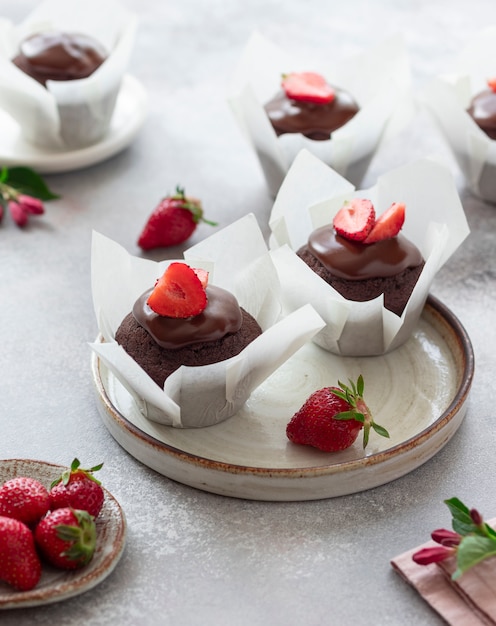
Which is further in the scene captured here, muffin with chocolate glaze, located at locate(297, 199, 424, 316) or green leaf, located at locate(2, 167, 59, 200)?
green leaf, located at locate(2, 167, 59, 200)

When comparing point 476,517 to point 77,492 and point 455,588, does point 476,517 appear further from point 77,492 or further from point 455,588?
point 77,492

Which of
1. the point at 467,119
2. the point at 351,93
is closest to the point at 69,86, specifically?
the point at 351,93

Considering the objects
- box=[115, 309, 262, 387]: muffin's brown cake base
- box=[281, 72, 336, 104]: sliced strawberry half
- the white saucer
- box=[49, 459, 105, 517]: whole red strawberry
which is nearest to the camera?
box=[49, 459, 105, 517]: whole red strawberry

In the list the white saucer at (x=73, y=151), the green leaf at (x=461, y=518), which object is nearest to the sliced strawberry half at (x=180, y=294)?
the green leaf at (x=461, y=518)

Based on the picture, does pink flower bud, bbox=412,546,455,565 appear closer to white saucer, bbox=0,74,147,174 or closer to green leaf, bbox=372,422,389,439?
green leaf, bbox=372,422,389,439

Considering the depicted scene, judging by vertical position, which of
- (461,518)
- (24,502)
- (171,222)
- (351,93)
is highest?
(461,518)

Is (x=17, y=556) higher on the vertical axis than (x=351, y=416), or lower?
lower

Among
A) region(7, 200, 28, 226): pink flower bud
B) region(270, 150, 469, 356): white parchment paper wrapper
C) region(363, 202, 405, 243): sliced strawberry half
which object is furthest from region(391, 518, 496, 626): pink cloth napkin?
region(7, 200, 28, 226): pink flower bud

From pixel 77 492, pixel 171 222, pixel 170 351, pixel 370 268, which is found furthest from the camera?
pixel 171 222
